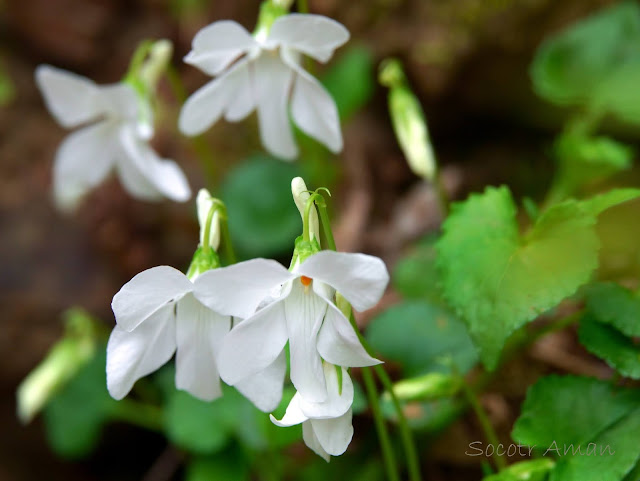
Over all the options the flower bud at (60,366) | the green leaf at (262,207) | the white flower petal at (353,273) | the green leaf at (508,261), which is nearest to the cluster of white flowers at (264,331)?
the white flower petal at (353,273)

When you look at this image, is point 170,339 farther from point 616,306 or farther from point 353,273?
point 616,306

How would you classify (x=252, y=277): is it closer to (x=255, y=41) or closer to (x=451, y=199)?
(x=255, y=41)

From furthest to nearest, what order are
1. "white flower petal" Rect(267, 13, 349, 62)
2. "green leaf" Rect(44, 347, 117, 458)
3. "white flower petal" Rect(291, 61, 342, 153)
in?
"green leaf" Rect(44, 347, 117, 458)
"white flower petal" Rect(291, 61, 342, 153)
"white flower petal" Rect(267, 13, 349, 62)

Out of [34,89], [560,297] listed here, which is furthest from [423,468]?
[34,89]

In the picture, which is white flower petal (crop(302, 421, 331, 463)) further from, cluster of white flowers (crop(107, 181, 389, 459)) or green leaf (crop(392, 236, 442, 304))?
green leaf (crop(392, 236, 442, 304))

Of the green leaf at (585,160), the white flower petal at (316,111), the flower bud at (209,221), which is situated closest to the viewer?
the flower bud at (209,221)

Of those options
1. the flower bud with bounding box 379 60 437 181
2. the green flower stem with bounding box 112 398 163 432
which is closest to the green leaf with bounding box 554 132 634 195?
the flower bud with bounding box 379 60 437 181

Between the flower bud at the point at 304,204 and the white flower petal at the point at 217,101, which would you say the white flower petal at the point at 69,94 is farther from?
the flower bud at the point at 304,204
